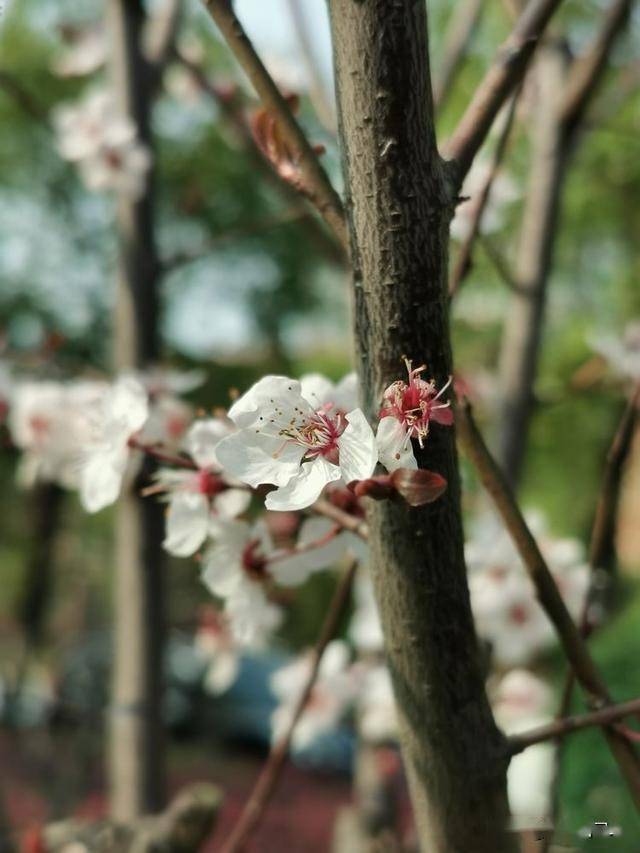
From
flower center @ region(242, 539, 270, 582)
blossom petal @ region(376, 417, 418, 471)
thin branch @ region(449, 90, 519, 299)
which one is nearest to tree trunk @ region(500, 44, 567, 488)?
thin branch @ region(449, 90, 519, 299)

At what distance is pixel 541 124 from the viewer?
1.78m

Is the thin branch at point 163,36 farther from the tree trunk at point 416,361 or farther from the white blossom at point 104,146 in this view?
the tree trunk at point 416,361

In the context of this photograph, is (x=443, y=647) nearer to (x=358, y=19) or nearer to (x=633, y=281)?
(x=358, y=19)

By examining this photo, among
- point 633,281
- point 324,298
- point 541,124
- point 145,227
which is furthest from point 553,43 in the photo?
point 324,298

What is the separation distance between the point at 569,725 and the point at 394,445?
0.25 metres

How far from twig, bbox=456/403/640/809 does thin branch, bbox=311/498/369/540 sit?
0.11 meters

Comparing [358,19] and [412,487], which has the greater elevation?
[358,19]

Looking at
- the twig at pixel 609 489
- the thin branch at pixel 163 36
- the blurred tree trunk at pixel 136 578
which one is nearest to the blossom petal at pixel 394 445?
the twig at pixel 609 489

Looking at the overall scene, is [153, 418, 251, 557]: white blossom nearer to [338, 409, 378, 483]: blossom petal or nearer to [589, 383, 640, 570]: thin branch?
[338, 409, 378, 483]: blossom petal

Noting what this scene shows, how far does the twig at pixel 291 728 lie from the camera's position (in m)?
0.86

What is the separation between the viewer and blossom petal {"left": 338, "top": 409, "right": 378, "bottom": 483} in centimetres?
54

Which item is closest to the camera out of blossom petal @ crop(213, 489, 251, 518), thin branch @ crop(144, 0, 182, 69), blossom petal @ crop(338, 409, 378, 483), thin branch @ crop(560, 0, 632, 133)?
blossom petal @ crop(338, 409, 378, 483)

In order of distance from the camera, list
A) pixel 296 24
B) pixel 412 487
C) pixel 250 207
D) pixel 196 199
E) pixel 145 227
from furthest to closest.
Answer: pixel 250 207 → pixel 196 199 → pixel 145 227 → pixel 296 24 → pixel 412 487

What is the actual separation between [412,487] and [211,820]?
67 cm
